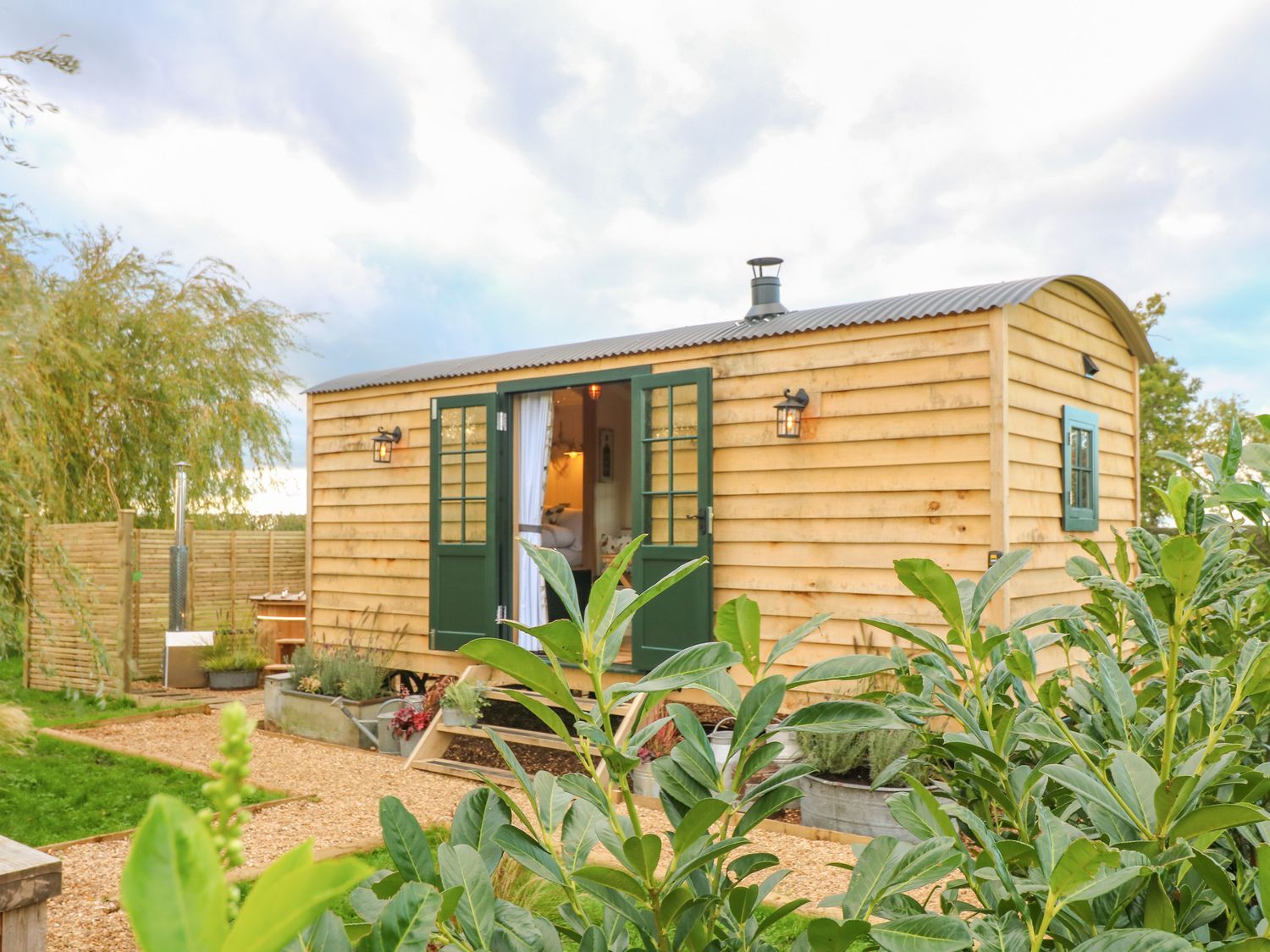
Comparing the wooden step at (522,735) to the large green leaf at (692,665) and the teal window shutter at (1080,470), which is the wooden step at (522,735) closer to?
the teal window shutter at (1080,470)

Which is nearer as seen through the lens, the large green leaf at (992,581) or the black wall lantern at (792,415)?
the large green leaf at (992,581)

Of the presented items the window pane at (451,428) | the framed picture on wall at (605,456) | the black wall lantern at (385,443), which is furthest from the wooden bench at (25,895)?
the framed picture on wall at (605,456)

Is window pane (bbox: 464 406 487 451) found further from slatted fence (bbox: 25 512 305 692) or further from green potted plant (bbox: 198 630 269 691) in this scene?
green potted plant (bbox: 198 630 269 691)

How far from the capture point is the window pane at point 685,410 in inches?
232

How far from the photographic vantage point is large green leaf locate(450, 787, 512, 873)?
62cm

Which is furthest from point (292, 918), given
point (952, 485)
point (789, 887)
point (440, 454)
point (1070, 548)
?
point (440, 454)

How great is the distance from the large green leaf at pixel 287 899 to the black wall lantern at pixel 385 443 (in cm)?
740

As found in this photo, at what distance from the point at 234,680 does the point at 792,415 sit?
22.0 feet

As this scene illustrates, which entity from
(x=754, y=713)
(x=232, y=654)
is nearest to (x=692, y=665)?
(x=754, y=713)

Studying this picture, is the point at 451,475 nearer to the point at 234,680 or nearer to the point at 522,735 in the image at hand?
the point at 522,735

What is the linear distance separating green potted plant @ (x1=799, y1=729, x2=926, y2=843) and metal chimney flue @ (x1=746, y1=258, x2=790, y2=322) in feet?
9.47

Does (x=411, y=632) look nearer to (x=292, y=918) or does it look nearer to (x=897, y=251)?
(x=292, y=918)

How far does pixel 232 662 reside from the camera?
9.09m

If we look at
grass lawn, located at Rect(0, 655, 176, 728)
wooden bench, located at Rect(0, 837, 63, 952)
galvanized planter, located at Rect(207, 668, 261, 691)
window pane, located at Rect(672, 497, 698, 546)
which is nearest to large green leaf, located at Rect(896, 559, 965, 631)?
wooden bench, located at Rect(0, 837, 63, 952)
